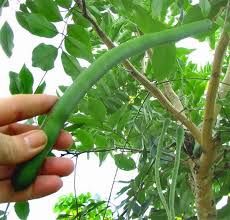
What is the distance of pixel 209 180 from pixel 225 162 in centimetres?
8

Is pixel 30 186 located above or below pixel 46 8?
below

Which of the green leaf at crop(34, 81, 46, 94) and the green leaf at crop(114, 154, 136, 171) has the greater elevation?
the green leaf at crop(34, 81, 46, 94)

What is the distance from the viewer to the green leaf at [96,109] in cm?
91

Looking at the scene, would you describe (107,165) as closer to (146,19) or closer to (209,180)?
(209,180)

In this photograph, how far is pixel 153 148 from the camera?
945mm

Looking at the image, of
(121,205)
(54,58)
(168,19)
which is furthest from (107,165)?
(54,58)

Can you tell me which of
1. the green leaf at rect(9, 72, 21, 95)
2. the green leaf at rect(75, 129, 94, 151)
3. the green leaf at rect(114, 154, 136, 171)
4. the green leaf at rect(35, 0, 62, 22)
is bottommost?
the green leaf at rect(114, 154, 136, 171)

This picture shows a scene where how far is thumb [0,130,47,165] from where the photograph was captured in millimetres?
579

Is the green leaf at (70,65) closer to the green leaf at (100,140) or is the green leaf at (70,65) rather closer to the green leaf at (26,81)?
the green leaf at (26,81)

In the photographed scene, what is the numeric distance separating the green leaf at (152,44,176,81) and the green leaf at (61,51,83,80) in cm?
13

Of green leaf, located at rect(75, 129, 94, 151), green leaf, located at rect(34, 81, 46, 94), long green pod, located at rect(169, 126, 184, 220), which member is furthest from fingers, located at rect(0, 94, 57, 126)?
green leaf, located at rect(75, 129, 94, 151)

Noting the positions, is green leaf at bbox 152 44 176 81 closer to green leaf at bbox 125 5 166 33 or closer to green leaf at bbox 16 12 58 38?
green leaf at bbox 125 5 166 33

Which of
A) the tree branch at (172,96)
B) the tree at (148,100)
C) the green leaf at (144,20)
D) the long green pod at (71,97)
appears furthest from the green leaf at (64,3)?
the tree branch at (172,96)

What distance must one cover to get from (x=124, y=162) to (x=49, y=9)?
0.45 metres
